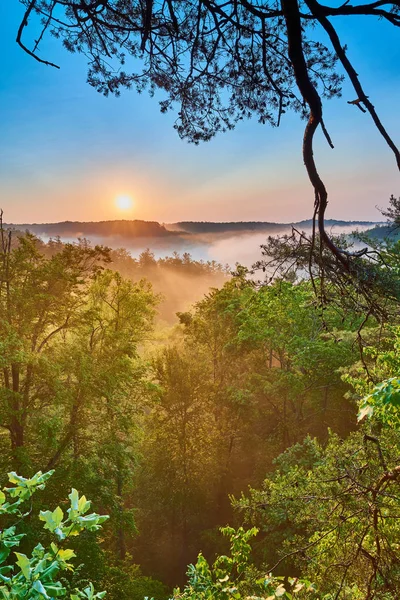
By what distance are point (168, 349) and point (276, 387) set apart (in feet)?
19.2

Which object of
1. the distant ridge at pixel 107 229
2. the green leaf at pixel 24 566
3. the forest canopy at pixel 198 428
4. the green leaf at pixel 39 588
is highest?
the distant ridge at pixel 107 229

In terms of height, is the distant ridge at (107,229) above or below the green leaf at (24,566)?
above

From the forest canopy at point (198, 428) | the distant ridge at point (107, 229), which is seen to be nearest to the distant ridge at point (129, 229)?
the distant ridge at point (107, 229)

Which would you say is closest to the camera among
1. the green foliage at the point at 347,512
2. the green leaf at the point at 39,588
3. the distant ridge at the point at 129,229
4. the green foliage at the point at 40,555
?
the green leaf at the point at 39,588

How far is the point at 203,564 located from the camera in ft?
14.4

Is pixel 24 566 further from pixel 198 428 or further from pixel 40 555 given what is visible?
pixel 198 428

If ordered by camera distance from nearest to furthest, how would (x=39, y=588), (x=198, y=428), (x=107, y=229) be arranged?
(x=39, y=588)
(x=198, y=428)
(x=107, y=229)

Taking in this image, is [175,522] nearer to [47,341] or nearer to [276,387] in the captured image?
[276,387]

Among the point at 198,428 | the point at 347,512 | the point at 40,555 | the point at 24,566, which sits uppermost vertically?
the point at 24,566

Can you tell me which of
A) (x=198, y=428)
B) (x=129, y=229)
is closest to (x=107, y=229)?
(x=129, y=229)

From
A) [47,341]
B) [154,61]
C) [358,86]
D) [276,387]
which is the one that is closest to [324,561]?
[358,86]

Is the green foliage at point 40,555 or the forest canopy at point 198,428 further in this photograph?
the forest canopy at point 198,428

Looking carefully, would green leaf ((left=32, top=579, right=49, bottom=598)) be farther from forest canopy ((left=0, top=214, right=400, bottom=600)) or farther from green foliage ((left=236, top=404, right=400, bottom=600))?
green foliage ((left=236, top=404, right=400, bottom=600))

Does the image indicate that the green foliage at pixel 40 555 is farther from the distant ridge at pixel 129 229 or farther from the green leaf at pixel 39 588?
the distant ridge at pixel 129 229
